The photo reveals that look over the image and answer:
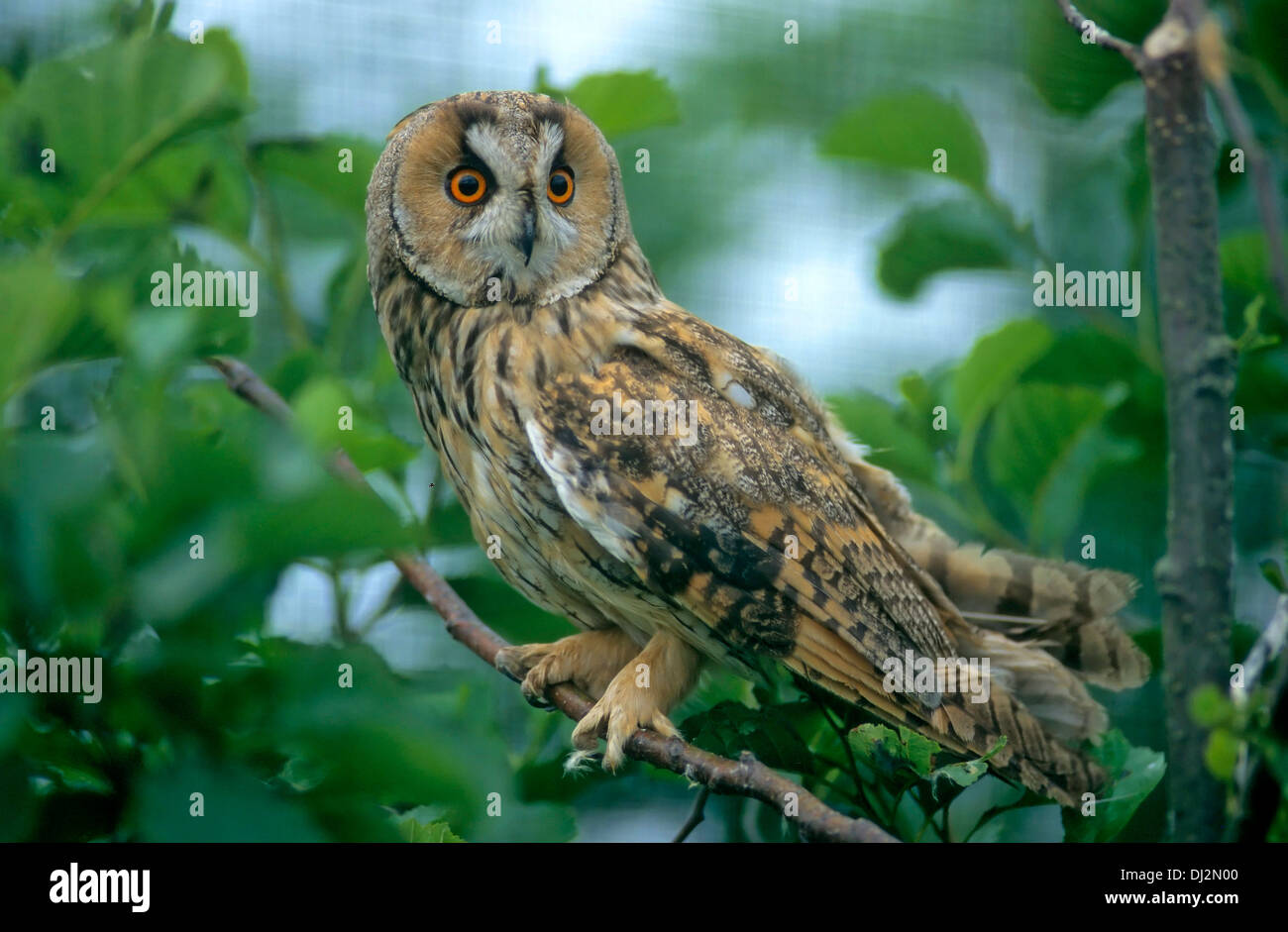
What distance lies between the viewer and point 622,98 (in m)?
1.20

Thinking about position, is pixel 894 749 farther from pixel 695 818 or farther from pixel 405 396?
pixel 405 396

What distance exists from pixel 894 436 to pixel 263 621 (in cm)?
71

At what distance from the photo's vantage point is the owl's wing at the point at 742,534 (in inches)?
42.6

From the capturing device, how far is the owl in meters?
1.09

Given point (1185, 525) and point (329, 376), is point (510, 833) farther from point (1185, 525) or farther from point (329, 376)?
point (1185, 525)

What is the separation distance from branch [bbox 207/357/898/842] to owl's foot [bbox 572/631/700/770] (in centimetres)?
2

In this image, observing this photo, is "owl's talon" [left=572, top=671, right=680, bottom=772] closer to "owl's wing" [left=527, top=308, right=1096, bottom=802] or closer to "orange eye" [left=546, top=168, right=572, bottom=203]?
"owl's wing" [left=527, top=308, right=1096, bottom=802]

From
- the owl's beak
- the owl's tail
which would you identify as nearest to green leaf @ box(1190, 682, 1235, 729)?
the owl's tail

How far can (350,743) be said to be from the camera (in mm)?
799

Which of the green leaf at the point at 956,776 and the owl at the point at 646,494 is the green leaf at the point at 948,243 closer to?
the owl at the point at 646,494

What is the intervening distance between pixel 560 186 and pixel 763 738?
63 centimetres

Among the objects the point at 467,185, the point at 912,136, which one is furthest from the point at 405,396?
the point at 912,136

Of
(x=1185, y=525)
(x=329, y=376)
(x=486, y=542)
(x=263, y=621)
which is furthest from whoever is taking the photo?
(x=486, y=542)

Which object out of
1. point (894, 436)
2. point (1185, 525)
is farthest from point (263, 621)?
point (1185, 525)
